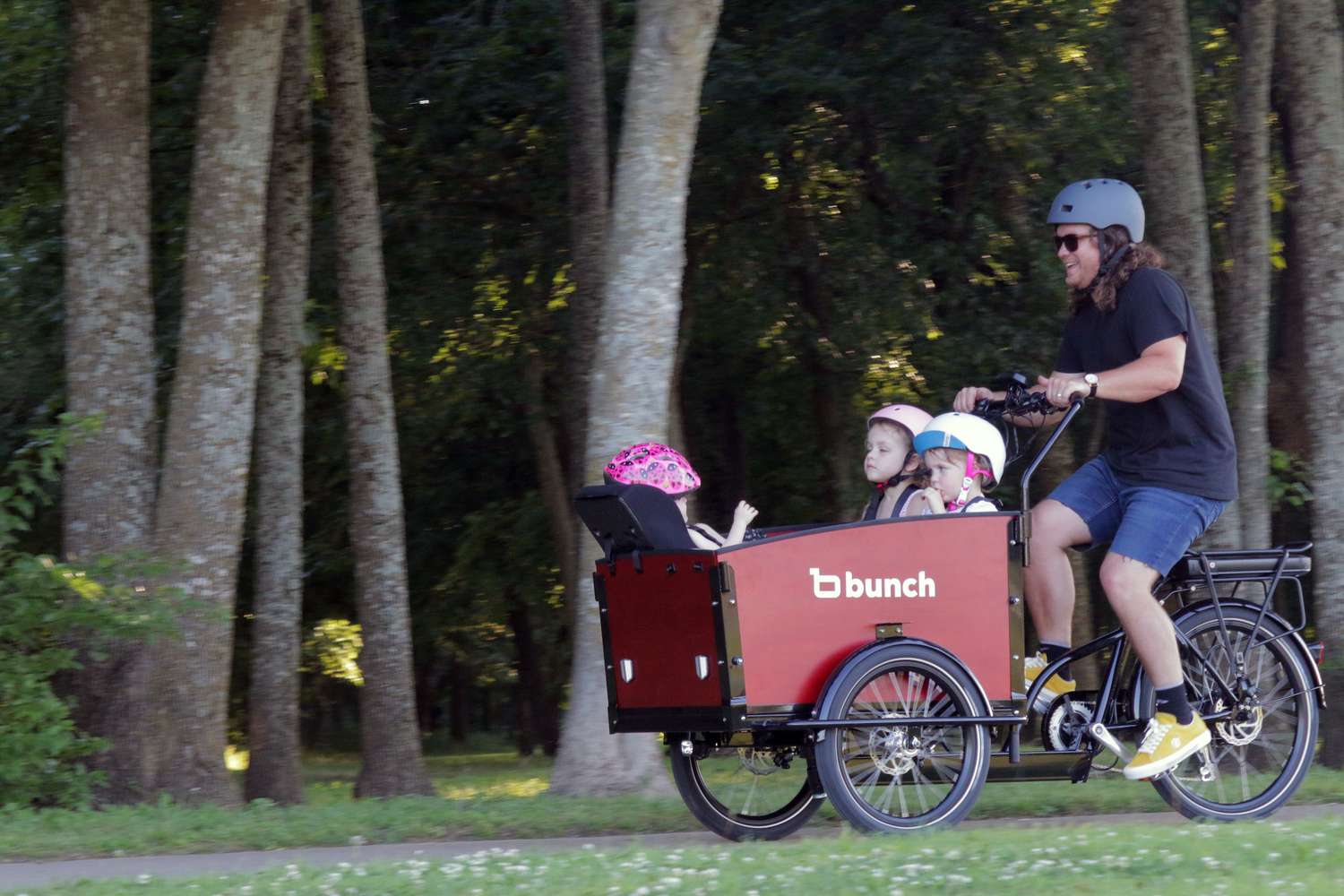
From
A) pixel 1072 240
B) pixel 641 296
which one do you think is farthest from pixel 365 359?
pixel 1072 240

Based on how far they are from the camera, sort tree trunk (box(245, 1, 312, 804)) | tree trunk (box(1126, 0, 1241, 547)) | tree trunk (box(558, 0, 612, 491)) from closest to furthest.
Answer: tree trunk (box(1126, 0, 1241, 547)) < tree trunk (box(245, 1, 312, 804)) < tree trunk (box(558, 0, 612, 491))

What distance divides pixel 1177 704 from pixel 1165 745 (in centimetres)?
16

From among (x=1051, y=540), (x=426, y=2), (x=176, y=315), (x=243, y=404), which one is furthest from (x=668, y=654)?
(x=426, y=2)

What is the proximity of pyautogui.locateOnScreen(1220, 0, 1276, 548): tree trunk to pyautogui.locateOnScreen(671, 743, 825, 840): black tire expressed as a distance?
4.80 metres

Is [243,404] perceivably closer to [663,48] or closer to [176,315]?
[663,48]

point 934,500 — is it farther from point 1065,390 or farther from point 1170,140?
point 1170,140

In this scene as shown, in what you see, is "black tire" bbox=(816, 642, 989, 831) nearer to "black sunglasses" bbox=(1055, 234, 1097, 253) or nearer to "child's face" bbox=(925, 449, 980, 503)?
"child's face" bbox=(925, 449, 980, 503)

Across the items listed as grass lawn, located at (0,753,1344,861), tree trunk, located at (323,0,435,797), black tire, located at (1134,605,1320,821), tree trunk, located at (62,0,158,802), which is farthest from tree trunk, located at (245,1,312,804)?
black tire, located at (1134,605,1320,821)

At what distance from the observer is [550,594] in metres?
22.2

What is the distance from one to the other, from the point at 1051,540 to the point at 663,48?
10.4 feet

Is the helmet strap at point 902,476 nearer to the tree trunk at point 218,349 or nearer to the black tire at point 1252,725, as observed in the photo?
the black tire at point 1252,725

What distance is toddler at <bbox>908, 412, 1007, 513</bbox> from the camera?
6.63 meters

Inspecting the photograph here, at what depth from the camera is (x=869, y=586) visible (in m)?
6.20

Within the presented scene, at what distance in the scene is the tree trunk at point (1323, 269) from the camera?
9.81 meters
